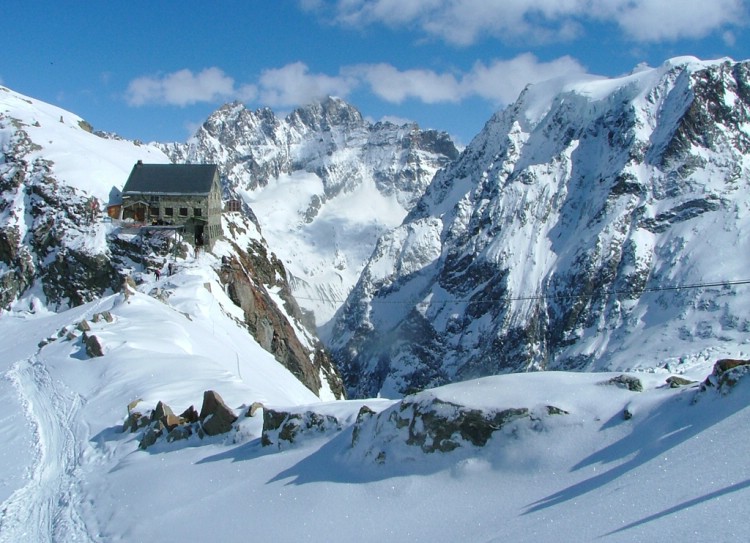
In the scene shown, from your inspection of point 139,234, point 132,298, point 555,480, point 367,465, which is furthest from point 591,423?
point 139,234

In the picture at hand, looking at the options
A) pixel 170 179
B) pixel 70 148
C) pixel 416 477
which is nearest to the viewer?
pixel 416 477

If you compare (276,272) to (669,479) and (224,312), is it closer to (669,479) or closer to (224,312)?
(224,312)

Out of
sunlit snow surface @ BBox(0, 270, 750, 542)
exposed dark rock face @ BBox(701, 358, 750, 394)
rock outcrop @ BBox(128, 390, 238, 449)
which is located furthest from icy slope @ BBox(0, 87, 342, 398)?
exposed dark rock face @ BBox(701, 358, 750, 394)

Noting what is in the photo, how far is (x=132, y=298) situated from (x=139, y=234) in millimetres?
21897

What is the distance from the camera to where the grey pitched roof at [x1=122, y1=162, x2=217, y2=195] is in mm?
68500

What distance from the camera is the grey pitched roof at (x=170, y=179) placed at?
225 ft

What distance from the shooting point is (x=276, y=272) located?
8256 centimetres

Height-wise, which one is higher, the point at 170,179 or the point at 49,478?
the point at 170,179

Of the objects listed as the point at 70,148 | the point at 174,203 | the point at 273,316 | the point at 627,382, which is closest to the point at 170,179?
the point at 174,203

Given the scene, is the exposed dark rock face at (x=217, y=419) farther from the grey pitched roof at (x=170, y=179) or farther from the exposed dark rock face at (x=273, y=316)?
the grey pitched roof at (x=170, y=179)

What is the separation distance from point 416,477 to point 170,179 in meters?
60.3

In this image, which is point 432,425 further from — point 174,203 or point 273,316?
point 174,203

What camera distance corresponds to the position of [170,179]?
2753 inches

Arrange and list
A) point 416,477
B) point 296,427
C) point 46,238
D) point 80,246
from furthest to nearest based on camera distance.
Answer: point 46,238 → point 80,246 → point 296,427 → point 416,477
